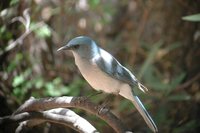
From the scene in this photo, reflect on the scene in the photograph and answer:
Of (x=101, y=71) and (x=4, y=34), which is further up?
(x=4, y=34)

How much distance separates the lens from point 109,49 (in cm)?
604

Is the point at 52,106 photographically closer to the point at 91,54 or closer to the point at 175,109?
the point at 91,54

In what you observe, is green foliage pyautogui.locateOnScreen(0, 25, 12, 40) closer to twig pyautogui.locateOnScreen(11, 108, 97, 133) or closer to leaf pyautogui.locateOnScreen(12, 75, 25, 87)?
leaf pyautogui.locateOnScreen(12, 75, 25, 87)

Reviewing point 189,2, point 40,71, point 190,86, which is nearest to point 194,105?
point 190,86

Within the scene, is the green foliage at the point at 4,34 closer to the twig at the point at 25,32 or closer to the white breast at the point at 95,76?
the twig at the point at 25,32

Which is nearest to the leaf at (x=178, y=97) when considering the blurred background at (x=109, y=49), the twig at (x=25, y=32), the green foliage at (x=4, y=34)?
the blurred background at (x=109, y=49)

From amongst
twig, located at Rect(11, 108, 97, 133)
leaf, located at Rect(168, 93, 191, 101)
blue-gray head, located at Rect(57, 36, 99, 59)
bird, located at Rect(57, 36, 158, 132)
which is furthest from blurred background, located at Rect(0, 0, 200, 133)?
blue-gray head, located at Rect(57, 36, 99, 59)

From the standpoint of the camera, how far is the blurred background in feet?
13.5

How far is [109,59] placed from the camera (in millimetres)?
3090

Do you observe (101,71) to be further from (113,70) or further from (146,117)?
(146,117)

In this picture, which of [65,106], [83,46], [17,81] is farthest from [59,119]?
[17,81]

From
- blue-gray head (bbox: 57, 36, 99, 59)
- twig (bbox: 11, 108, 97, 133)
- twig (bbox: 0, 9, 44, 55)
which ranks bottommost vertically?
twig (bbox: 11, 108, 97, 133)

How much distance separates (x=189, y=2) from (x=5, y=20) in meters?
2.13

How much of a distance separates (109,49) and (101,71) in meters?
3.05
